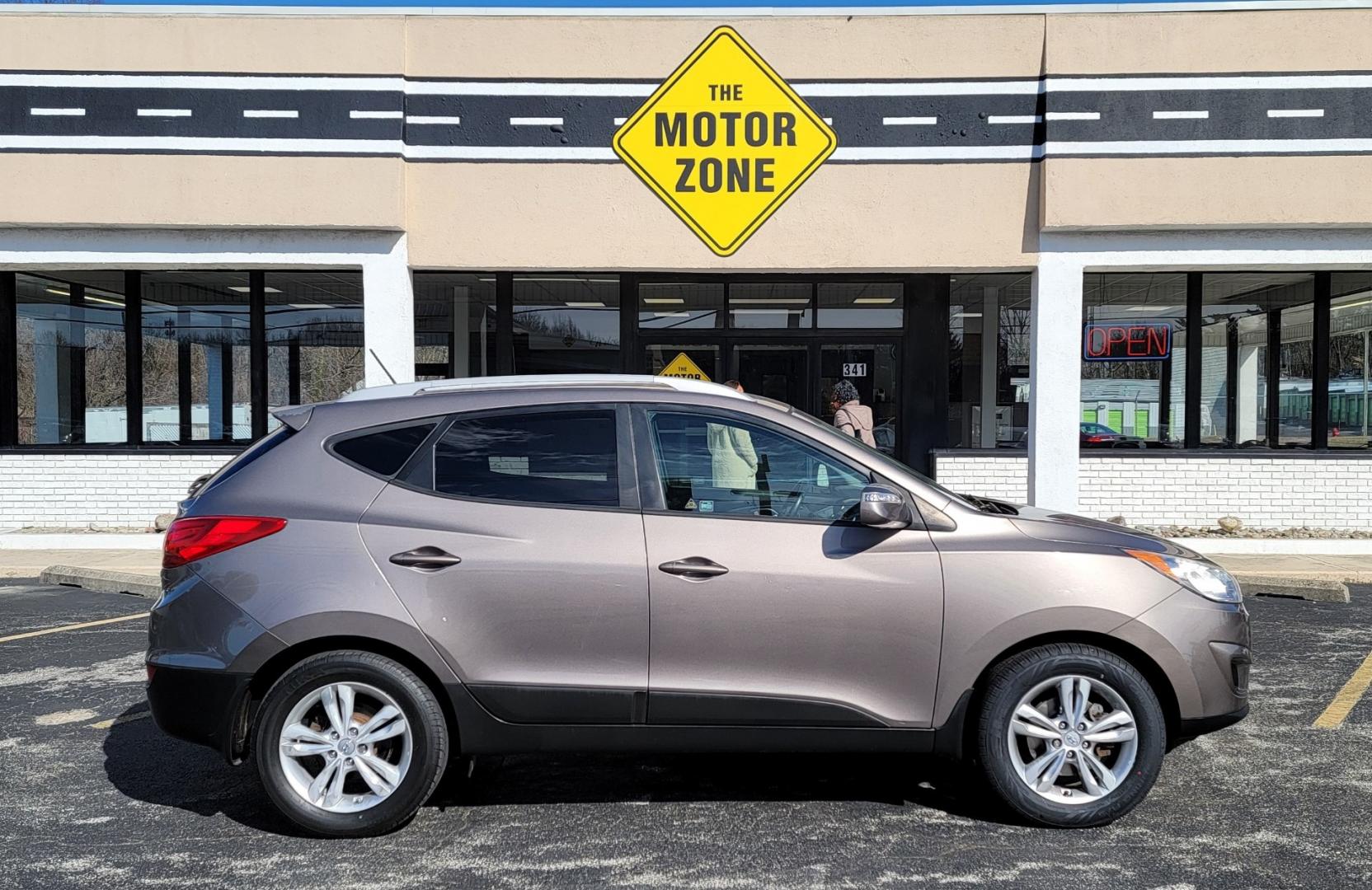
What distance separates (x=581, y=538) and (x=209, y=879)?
175cm

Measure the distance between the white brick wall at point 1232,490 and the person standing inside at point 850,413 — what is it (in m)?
3.59

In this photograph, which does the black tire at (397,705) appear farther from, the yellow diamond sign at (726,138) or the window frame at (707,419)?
the yellow diamond sign at (726,138)

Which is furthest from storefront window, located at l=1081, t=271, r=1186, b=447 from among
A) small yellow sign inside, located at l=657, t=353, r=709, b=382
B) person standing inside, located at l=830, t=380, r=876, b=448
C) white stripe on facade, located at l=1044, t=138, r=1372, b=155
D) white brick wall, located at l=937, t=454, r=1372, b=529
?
small yellow sign inside, located at l=657, t=353, r=709, b=382

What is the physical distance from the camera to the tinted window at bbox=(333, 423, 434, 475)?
13.8ft

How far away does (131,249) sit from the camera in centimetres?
1204

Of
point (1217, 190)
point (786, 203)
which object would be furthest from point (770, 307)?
point (1217, 190)

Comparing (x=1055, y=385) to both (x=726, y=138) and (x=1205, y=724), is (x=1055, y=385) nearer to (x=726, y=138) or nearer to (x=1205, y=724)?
(x=726, y=138)

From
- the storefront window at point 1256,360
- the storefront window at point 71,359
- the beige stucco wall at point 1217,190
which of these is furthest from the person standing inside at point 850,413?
the storefront window at point 71,359

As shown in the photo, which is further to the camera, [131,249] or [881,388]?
[881,388]

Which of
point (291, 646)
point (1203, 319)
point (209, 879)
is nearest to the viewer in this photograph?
point (209, 879)

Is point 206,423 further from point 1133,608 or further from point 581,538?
point 1133,608

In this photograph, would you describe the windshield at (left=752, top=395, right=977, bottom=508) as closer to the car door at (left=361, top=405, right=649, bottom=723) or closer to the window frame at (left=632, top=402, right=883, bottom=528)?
the window frame at (left=632, top=402, right=883, bottom=528)

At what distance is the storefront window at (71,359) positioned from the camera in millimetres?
13117

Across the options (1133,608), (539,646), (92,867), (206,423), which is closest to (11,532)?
(206,423)
